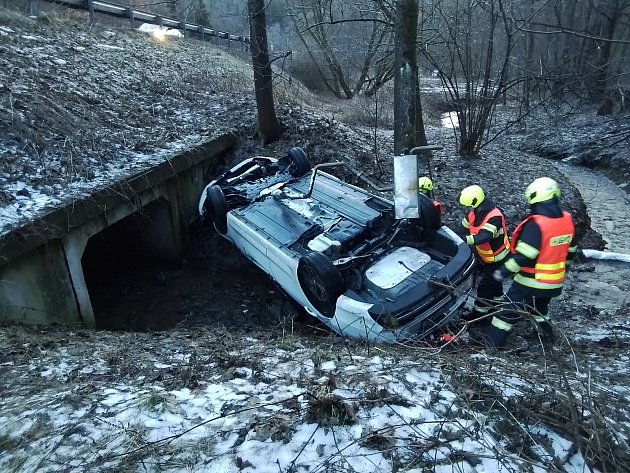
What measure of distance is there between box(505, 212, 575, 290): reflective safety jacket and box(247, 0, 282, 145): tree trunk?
5815mm

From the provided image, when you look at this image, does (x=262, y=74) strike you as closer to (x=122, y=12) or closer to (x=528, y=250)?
(x=528, y=250)

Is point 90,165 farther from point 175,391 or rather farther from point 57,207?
point 175,391

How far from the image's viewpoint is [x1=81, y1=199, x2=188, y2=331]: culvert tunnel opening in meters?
6.56

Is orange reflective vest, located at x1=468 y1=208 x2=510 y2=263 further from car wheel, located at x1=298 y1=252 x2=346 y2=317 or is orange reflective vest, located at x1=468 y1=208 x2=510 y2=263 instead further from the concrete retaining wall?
the concrete retaining wall

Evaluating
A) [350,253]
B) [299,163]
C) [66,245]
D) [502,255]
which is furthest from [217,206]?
[502,255]

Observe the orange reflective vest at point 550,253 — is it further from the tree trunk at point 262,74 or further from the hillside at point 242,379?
the tree trunk at point 262,74

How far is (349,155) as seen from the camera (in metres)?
8.63

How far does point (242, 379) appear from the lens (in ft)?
10.2

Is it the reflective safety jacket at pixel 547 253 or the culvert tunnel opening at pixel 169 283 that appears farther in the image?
the culvert tunnel opening at pixel 169 283

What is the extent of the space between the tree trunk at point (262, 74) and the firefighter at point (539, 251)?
578 centimetres

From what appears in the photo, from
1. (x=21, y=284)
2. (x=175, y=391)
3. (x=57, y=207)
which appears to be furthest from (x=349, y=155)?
(x=175, y=391)

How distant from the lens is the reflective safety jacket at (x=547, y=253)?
14.0ft

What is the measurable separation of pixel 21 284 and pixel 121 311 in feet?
6.58

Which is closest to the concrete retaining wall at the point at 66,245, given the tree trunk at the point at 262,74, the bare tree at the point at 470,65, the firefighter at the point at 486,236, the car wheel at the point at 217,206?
the car wheel at the point at 217,206
